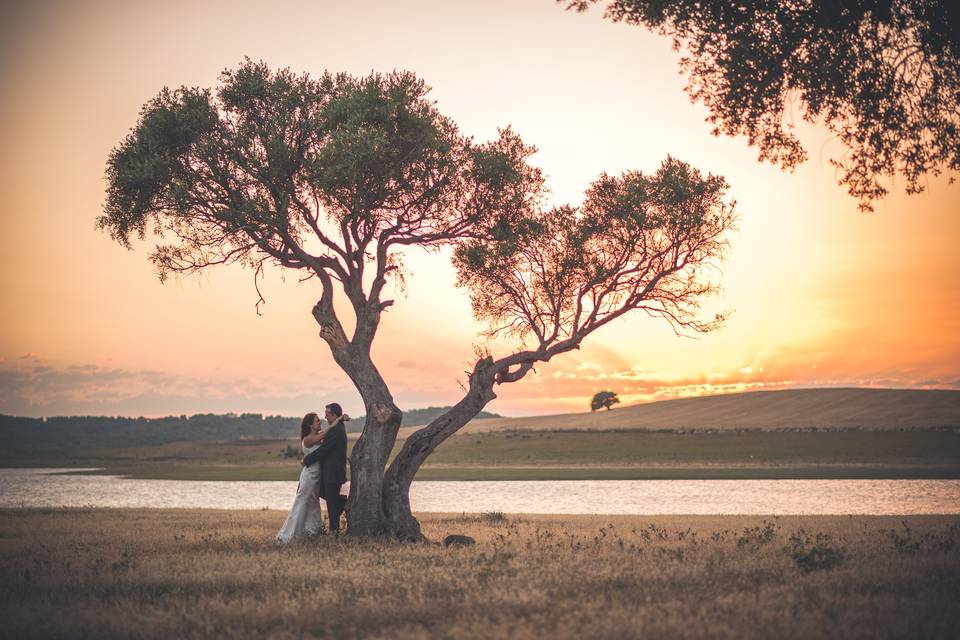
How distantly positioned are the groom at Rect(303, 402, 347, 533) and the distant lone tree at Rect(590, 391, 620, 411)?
17247 cm

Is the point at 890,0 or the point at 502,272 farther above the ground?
the point at 890,0

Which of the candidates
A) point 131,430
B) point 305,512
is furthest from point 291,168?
point 131,430

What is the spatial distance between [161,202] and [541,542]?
530 inches

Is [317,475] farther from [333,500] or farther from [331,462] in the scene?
[333,500]

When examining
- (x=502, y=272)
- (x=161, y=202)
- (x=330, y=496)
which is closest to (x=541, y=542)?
(x=330, y=496)

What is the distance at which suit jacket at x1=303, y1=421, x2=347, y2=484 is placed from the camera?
18.9 meters

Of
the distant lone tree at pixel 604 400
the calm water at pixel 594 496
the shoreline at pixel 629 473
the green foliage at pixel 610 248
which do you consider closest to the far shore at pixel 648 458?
the shoreline at pixel 629 473

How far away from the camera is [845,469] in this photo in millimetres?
59344

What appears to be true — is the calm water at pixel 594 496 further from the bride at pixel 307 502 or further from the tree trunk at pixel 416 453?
the bride at pixel 307 502

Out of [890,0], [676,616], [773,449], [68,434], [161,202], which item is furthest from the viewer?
[68,434]

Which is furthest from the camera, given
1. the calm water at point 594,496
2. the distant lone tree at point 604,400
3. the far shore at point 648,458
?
the distant lone tree at point 604,400

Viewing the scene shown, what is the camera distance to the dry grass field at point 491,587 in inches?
368

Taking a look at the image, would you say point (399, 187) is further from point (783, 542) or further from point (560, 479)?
point (560, 479)

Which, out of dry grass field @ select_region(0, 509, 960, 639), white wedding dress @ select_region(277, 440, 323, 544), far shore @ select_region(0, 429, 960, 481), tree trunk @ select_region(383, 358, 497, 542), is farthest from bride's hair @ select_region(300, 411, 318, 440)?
far shore @ select_region(0, 429, 960, 481)
